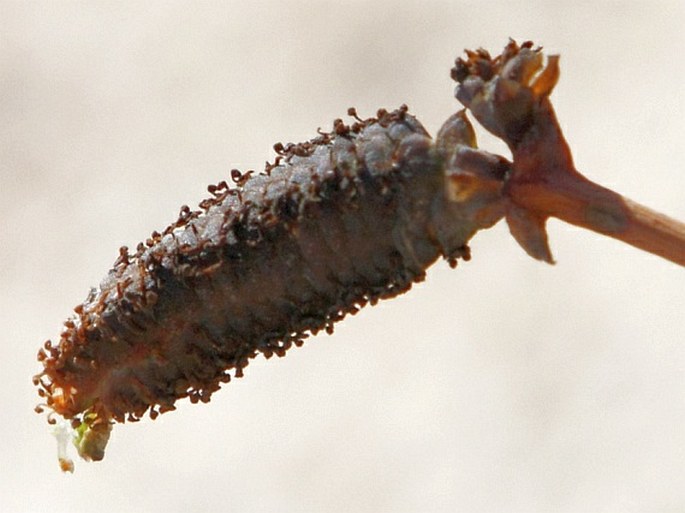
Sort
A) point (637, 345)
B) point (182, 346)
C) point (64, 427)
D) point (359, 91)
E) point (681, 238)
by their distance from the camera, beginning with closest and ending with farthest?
point (681, 238), point (182, 346), point (64, 427), point (637, 345), point (359, 91)

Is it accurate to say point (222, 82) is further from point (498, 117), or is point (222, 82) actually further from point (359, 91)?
point (498, 117)

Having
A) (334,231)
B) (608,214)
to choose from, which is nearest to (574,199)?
(608,214)

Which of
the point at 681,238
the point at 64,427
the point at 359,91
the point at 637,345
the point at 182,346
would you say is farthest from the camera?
the point at 359,91

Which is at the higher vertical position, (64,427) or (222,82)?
(222,82)

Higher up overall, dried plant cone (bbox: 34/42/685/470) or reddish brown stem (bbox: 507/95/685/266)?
dried plant cone (bbox: 34/42/685/470)

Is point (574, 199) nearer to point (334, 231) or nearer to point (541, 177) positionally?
point (541, 177)

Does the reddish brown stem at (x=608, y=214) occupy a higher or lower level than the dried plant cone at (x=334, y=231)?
lower

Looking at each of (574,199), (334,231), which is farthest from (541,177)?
(334,231)

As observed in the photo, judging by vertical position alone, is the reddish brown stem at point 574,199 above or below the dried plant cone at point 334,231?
below

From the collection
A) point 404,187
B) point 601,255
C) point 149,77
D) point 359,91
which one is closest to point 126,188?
point 149,77

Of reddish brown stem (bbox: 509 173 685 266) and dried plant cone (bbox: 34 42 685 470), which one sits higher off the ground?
dried plant cone (bbox: 34 42 685 470)

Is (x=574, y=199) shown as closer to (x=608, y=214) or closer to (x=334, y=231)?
(x=608, y=214)
